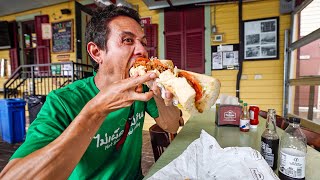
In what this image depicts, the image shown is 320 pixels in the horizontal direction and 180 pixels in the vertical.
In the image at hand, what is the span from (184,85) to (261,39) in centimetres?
429

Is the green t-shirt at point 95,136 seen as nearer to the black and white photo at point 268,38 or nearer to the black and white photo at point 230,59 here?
the black and white photo at point 230,59

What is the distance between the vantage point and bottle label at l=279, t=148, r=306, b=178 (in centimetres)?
78

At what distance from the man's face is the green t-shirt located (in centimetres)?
16

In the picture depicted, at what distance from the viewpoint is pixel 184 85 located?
0.98 metres

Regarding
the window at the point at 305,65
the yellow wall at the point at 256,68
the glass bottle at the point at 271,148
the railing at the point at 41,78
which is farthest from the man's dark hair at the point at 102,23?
the railing at the point at 41,78

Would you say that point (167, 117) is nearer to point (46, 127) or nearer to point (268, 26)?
point (46, 127)

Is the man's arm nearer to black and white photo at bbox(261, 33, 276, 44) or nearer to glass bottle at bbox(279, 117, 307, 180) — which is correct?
glass bottle at bbox(279, 117, 307, 180)

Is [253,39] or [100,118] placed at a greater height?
[253,39]

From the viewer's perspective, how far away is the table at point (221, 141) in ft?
3.15

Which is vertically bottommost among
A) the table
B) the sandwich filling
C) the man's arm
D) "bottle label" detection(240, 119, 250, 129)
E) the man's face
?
the table

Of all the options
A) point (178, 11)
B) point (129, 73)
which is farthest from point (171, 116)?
point (178, 11)

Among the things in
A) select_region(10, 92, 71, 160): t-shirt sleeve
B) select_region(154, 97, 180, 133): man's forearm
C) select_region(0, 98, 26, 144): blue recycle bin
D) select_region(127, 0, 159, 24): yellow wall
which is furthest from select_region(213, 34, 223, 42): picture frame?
select_region(0, 98, 26, 144): blue recycle bin

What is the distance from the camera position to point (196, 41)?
16.6ft

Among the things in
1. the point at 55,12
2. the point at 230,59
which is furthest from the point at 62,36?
the point at 230,59
